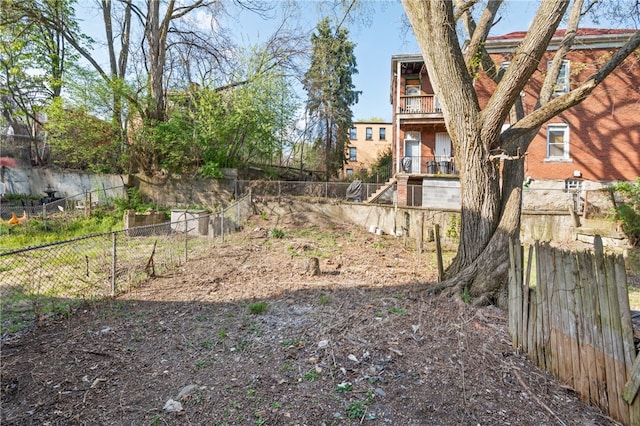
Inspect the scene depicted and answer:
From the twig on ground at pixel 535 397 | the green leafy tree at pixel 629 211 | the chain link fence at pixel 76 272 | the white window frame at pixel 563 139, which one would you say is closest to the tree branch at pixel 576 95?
the twig on ground at pixel 535 397

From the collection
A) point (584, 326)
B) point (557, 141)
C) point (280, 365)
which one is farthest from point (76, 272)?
point (557, 141)

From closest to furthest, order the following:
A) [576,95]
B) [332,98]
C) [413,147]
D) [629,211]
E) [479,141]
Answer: [576,95] < [479,141] < [629,211] < [413,147] < [332,98]

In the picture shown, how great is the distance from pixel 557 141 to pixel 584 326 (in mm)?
17341

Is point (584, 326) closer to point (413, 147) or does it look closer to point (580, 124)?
point (413, 147)

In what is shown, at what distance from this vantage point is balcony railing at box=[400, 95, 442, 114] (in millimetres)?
16280

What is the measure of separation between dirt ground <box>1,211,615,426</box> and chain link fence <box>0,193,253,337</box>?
556 millimetres

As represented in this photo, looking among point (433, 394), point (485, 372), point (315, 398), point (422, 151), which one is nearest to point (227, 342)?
point (315, 398)

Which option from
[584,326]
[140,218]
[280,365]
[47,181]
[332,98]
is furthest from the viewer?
[332,98]

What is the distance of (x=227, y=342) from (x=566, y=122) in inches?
769

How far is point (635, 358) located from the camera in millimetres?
Answer: 2561

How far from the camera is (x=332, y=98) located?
25.6 meters

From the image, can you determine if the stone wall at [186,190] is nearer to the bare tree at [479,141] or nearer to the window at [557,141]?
the bare tree at [479,141]

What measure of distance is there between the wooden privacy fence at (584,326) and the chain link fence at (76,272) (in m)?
5.79

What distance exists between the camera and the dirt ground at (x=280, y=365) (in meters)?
2.71
